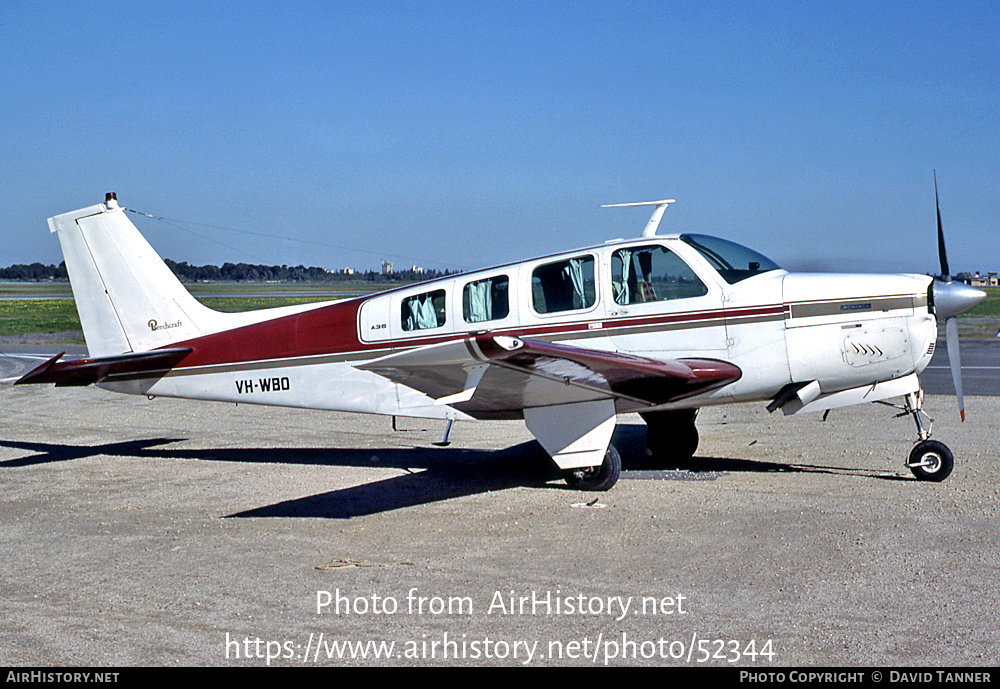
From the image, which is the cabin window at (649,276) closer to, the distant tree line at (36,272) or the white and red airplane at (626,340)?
the white and red airplane at (626,340)

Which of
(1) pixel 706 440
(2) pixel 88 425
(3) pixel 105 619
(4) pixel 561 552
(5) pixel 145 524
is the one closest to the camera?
(3) pixel 105 619

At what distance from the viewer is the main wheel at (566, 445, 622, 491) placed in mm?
8766

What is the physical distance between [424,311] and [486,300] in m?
0.77

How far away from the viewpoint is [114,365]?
10.5m

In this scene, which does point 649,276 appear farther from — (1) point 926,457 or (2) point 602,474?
(1) point 926,457

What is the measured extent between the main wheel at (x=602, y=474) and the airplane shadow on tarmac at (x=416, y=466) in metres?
0.34

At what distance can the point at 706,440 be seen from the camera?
465 inches

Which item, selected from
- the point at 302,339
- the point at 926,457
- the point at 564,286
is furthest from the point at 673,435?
the point at 302,339

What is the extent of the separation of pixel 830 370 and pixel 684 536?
2.60 metres

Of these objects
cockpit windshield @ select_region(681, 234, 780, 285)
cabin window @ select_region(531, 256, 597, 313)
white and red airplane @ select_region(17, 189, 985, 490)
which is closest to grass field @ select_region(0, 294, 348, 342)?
white and red airplane @ select_region(17, 189, 985, 490)

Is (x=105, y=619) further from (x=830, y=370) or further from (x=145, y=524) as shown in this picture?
(x=830, y=370)

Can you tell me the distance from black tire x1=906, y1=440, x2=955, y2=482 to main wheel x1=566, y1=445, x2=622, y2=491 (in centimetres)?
297

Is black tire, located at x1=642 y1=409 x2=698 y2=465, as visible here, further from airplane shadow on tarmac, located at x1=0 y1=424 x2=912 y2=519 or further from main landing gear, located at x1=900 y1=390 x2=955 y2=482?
main landing gear, located at x1=900 y1=390 x2=955 y2=482
